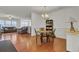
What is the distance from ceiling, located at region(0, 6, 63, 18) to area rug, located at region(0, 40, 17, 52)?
55 cm

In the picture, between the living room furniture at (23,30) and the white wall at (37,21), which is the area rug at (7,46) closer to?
the living room furniture at (23,30)

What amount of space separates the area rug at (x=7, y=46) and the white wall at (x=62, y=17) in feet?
3.01

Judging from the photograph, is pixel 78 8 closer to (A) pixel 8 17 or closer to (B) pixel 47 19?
(B) pixel 47 19

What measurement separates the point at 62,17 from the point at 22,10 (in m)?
0.78

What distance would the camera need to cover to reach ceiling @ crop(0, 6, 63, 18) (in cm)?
199

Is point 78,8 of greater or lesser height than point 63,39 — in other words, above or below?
above

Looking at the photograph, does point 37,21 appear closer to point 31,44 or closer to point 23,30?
point 23,30

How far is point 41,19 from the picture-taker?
2039 mm

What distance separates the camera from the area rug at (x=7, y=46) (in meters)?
2.01

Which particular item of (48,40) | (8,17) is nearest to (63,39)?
(48,40)

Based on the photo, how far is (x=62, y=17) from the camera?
2029 mm

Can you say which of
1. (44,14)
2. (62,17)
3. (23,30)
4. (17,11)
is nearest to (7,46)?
(23,30)

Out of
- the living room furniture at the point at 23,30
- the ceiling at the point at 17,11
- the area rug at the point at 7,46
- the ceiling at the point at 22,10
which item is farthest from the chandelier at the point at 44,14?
the area rug at the point at 7,46
